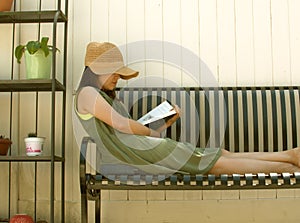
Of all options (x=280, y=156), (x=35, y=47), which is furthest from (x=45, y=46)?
(x=280, y=156)

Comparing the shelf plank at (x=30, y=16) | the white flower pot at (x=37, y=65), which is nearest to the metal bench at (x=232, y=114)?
the white flower pot at (x=37, y=65)

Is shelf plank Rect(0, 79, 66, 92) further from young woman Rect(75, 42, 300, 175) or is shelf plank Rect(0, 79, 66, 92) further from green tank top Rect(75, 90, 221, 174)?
green tank top Rect(75, 90, 221, 174)

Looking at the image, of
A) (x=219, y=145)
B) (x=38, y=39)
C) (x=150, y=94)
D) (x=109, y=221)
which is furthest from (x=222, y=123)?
(x=38, y=39)

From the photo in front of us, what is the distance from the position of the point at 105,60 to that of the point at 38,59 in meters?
0.39

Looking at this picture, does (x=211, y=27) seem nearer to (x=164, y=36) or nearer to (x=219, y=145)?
(x=164, y=36)

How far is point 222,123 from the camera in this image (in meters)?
3.65

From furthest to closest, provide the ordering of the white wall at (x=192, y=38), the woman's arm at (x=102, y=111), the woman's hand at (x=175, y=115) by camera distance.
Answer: the white wall at (x=192, y=38), the woman's hand at (x=175, y=115), the woman's arm at (x=102, y=111)

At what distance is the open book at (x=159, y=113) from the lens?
3.32m

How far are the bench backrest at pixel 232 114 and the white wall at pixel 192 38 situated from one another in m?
0.10

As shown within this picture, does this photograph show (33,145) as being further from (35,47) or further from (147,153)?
(147,153)

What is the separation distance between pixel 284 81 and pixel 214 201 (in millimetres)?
819

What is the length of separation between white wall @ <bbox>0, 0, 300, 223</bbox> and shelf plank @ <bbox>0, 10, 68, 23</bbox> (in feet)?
0.27

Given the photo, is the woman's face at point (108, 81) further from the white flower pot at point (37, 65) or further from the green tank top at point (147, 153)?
the white flower pot at point (37, 65)

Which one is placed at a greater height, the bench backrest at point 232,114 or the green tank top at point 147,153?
the bench backrest at point 232,114
